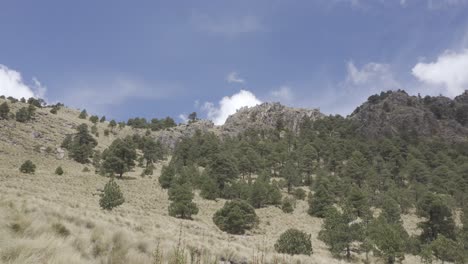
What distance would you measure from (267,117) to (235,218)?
12015 centimetres

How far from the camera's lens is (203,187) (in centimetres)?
6234

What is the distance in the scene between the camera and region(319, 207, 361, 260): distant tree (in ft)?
122

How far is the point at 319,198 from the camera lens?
198ft

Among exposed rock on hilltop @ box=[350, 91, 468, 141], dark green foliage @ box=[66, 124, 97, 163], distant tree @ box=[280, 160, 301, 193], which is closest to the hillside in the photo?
exposed rock on hilltop @ box=[350, 91, 468, 141]

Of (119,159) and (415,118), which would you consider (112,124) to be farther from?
(415,118)

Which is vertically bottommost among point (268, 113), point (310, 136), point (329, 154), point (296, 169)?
point (296, 169)

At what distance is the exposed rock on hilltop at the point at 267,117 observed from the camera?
154m

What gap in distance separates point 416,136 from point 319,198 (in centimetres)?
8428

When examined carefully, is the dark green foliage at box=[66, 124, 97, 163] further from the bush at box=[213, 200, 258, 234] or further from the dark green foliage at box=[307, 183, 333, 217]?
the dark green foliage at box=[307, 183, 333, 217]

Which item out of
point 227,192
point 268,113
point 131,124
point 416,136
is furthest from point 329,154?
point 131,124

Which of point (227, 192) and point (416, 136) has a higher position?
point (416, 136)

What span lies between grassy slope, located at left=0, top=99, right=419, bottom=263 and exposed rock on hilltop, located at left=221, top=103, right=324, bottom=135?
4827 centimetres

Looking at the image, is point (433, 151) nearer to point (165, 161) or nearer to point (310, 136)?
point (310, 136)

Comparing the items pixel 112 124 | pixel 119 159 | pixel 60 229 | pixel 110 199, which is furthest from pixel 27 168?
pixel 112 124
